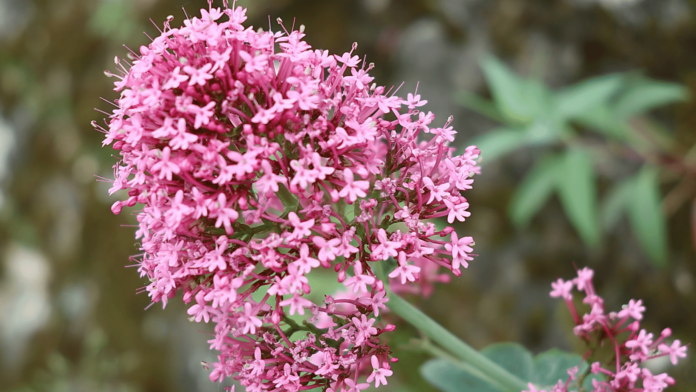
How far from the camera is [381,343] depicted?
129cm

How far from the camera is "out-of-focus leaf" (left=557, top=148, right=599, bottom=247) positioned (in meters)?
2.54

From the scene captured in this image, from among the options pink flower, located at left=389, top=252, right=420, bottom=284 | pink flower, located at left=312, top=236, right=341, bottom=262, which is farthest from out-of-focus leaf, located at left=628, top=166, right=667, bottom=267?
pink flower, located at left=312, top=236, right=341, bottom=262

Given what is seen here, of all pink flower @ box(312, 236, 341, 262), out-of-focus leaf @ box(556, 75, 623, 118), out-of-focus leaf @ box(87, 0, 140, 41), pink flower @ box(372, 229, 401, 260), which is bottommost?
pink flower @ box(312, 236, 341, 262)

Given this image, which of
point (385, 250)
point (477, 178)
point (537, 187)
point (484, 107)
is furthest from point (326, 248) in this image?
point (477, 178)

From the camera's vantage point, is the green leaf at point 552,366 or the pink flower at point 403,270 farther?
the green leaf at point 552,366

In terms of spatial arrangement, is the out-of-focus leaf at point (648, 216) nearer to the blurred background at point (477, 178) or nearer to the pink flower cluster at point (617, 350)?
the blurred background at point (477, 178)

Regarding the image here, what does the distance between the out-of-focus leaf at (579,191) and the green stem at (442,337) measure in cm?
135

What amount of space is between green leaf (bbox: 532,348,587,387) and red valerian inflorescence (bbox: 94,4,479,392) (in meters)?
0.65

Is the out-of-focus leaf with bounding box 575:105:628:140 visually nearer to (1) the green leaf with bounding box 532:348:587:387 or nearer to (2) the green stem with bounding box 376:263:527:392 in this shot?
(1) the green leaf with bounding box 532:348:587:387

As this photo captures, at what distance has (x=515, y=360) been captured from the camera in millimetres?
1634

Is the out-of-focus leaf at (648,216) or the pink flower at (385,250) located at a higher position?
the out-of-focus leaf at (648,216)

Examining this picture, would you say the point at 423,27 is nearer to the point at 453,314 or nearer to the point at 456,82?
the point at 456,82

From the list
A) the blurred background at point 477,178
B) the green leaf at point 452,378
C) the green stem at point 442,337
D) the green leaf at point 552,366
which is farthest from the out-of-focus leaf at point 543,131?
the green stem at point 442,337

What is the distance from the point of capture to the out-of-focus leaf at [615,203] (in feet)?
9.28
